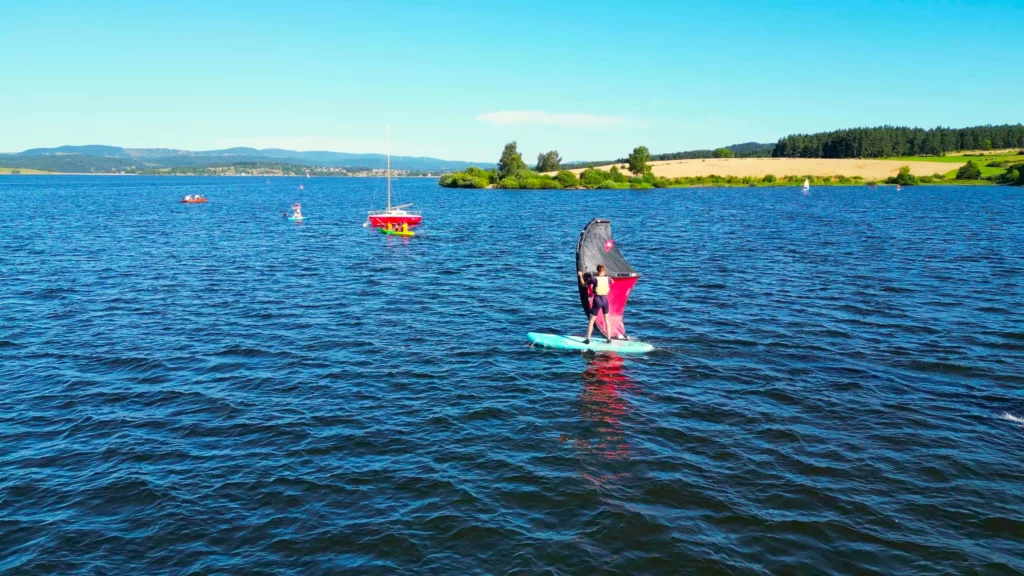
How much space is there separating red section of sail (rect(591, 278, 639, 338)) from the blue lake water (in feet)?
6.08

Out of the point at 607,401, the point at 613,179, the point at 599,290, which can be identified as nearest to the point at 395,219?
the point at 599,290

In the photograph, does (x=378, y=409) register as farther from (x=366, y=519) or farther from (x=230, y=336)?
(x=230, y=336)

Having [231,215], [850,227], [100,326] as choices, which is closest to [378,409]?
[100,326]

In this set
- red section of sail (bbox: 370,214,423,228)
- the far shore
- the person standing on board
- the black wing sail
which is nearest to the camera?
the person standing on board

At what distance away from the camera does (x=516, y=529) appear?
12984 mm

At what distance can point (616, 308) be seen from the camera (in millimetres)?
25203

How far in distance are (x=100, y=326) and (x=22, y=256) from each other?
27832 millimetres

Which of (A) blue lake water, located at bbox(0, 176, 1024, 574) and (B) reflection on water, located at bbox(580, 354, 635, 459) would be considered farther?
(B) reflection on water, located at bbox(580, 354, 635, 459)

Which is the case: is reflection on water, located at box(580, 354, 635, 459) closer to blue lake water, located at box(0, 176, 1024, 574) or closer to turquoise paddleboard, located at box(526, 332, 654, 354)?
blue lake water, located at box(0, 176, 1024, 574)

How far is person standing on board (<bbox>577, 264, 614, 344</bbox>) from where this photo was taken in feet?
78.1

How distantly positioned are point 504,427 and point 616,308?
9043mm

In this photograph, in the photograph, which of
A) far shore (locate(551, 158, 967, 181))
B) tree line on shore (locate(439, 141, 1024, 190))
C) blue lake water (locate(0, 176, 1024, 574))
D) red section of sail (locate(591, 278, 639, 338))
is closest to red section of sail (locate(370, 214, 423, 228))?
blue lake water (locate(0, 176, 1024, 574))

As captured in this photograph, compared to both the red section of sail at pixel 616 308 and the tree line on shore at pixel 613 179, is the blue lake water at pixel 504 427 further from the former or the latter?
the tree line on shore at pixel 613 179

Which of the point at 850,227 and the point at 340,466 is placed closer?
the point at 340,466
